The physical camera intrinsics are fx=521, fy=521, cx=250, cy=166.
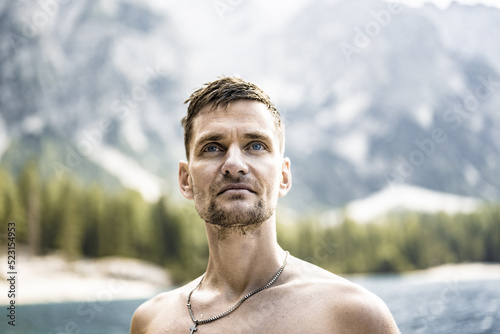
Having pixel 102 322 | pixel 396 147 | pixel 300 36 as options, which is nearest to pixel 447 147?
pixel 396 147

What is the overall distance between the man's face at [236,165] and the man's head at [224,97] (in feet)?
0.09

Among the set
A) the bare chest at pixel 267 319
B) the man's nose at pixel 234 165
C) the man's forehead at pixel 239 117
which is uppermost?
the man's forehead at pixel 239 117

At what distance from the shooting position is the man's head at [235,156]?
6.93ft

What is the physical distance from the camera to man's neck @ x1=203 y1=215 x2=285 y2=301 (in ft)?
7.39

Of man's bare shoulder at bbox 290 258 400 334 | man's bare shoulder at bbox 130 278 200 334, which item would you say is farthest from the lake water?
man's bare shoulder at bbox 290 258 400 334

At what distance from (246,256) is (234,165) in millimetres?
432

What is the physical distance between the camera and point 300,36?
98.3 meters

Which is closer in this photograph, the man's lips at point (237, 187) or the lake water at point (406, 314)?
the man's lips at point (237, 187)

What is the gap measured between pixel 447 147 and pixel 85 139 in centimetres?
6412

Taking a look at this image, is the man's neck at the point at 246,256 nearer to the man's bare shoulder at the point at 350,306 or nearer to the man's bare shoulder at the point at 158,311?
the man's bare shoulder at the point at 350,306

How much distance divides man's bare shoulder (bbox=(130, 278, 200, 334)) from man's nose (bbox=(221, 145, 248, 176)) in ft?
2.50

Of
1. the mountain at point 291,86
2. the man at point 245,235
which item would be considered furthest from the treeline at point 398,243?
the man at point 245,235

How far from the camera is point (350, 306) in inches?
75.5

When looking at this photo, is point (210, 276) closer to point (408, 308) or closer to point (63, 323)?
point (63, 323)
